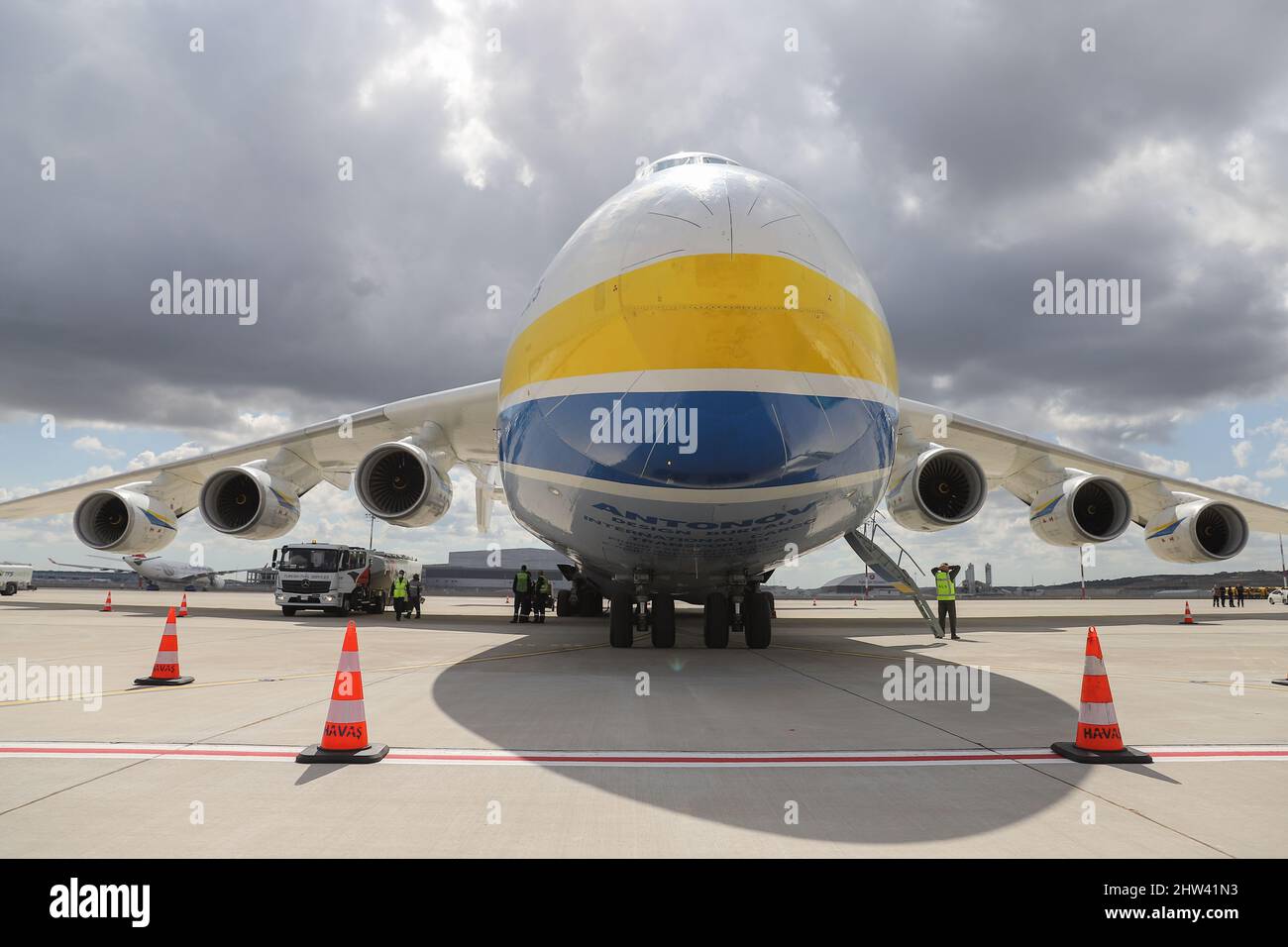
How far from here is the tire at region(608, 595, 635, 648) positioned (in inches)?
386

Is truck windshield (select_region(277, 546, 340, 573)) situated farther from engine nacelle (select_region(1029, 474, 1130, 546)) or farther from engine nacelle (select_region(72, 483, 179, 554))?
engine nacelle (select_region(1029, 474, 1130, 546))

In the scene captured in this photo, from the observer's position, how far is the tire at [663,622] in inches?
372

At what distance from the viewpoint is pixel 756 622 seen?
958cm

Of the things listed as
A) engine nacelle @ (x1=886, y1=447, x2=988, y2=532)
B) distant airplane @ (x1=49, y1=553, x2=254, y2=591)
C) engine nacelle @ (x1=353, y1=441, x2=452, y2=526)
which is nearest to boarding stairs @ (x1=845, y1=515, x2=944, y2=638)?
engine nacelle @ (x1=886, y1=447, x2=988, y2=532)

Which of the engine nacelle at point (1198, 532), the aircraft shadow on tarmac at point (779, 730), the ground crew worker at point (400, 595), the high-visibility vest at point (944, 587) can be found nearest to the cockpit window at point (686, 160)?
the aircraft shadow on tarmac at point (779, 730)

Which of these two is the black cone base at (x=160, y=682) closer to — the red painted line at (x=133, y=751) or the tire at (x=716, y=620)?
the red painted line at (x=133, y=751)

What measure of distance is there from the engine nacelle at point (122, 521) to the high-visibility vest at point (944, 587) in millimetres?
15356

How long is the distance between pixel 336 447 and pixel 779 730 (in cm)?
1396

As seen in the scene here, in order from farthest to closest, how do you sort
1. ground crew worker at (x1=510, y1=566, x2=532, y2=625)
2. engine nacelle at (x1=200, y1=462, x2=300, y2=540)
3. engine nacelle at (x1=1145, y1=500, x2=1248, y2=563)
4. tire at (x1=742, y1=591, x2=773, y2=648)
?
1. ground crew worker at (x1=510, y1=566, x2=532, y2=625)
2. engine nacelle at (x1=1145, y1=500, x2=1248, y2=563)
3. engine nacelle at (x1=200, y1=462, x2=300, y2=540)
4. tire at (x1=742, y1=591, x2=773, y2=648)

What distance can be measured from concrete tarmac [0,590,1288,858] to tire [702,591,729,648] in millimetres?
1114

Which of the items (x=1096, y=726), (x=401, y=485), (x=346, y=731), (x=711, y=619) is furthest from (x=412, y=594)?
(x=1096, y=726)
